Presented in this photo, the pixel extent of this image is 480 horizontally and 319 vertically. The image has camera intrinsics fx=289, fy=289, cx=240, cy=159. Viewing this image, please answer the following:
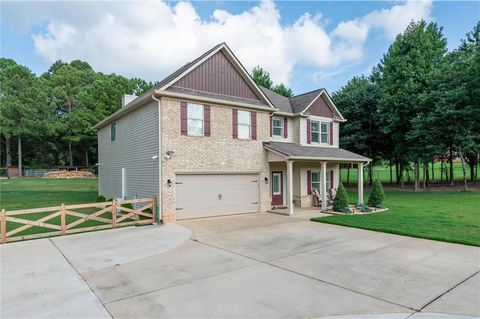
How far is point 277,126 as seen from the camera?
658 inches

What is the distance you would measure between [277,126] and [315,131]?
290 centimetres

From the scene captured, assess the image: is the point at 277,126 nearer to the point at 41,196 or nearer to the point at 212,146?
the point at 212,146

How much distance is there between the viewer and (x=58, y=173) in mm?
39875

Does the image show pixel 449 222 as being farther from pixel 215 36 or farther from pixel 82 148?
pixel 82 148

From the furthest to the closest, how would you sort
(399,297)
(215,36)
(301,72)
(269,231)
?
(301,72), (215,36), (269,231), (399,297)

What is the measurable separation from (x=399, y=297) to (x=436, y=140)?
21.6 m

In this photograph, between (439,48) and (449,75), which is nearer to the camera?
(449,75)

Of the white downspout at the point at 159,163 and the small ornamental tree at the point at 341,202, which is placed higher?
the white downspout at the point at 159,163

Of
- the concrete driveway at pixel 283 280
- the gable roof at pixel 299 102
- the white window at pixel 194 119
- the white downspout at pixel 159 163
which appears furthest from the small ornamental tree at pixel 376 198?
the white downspout at pixel 159 163

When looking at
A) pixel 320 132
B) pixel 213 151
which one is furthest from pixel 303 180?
pixel 213 151

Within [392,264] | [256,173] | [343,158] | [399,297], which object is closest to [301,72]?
[343,158]

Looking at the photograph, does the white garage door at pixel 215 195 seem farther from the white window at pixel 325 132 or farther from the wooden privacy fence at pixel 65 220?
the white window at pixel 325 132

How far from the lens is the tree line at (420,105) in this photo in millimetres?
21391

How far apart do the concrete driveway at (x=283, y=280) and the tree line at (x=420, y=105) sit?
673 inches
